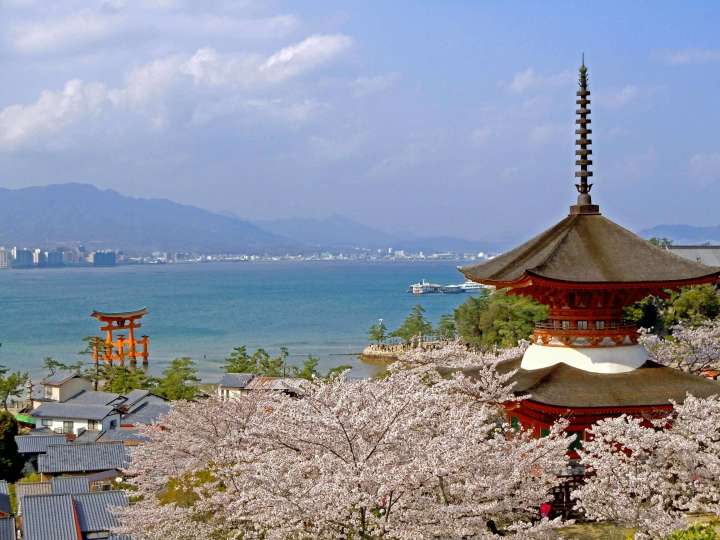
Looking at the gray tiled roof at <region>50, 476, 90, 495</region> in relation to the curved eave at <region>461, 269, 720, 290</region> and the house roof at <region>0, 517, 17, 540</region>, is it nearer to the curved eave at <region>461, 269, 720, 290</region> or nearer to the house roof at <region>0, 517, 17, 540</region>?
the house roof at <region>0, 517, 17, 540</region>

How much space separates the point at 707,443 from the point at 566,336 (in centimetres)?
281

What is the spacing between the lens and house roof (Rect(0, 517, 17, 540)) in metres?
16.2

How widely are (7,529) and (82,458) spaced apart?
24.0ft

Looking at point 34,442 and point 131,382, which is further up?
point 131,382

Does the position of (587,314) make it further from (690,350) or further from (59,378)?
(59,378)

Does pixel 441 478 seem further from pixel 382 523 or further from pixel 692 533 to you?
pixel 692 533

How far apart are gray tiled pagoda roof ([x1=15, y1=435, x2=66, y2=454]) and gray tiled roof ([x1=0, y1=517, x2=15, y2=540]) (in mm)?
9382

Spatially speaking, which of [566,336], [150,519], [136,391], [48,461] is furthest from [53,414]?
[566,336]

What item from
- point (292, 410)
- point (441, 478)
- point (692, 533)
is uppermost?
point (292, 410)

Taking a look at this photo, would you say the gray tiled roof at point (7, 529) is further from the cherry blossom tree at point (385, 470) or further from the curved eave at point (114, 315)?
the curved eave at point (114, 315)

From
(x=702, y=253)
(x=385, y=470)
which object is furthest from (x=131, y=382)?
(x=702, y=253)

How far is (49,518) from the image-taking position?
16453mm

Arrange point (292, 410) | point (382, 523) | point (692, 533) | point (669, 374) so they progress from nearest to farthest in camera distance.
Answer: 1. point (382, 523)
2. point (692, 533)
3. point (292, 410)
4. point (669, 374)

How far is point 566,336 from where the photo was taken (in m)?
11.4
